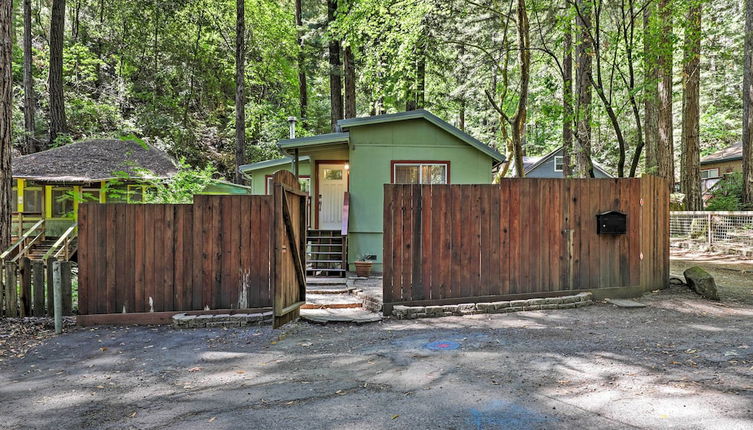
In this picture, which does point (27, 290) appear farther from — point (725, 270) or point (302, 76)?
point (302, 76)

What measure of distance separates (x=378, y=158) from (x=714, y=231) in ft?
35.3

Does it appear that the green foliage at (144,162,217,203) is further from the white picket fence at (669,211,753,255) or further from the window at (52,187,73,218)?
the white picket fence at (669,211,753,255)

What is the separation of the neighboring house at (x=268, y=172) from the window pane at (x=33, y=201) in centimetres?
749

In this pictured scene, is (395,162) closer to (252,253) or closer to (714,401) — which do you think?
(252,253)

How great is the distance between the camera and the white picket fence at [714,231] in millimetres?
12438

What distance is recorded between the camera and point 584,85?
11.9 m

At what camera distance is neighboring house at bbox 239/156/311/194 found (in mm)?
14195

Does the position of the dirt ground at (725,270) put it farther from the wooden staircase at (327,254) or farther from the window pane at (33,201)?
the window pane at (33,201)

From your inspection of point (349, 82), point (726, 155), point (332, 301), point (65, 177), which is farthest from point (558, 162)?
point (65, 177)

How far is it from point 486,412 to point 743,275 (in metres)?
9.80

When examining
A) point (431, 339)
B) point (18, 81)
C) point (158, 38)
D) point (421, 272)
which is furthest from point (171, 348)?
point (18, 81)

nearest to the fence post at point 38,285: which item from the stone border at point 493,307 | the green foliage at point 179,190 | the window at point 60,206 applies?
the green foliage at point 179,190

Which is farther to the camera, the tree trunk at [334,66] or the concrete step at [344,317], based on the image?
the tree trunk at [334,66]

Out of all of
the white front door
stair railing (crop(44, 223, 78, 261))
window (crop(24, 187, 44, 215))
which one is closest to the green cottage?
the white front door
